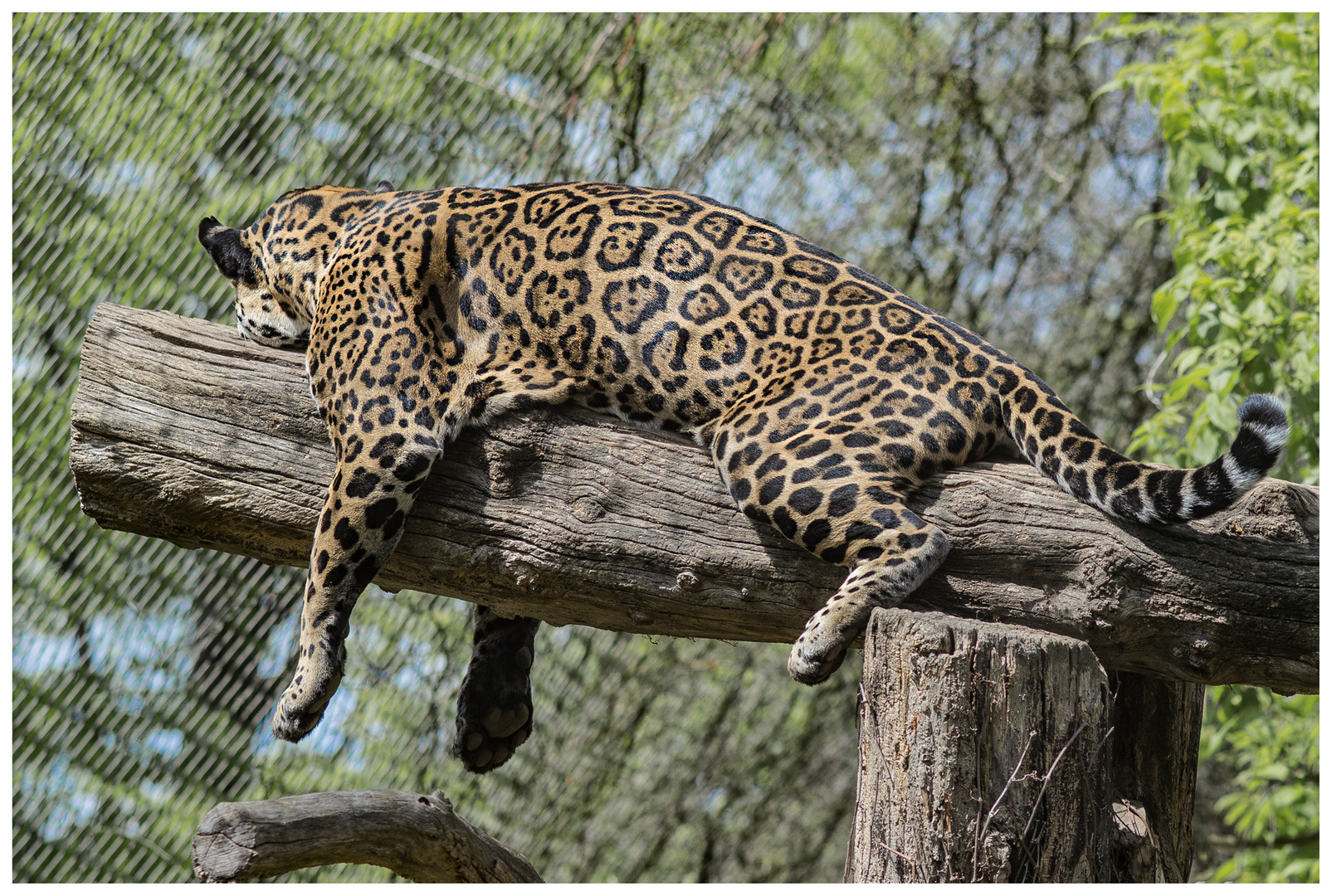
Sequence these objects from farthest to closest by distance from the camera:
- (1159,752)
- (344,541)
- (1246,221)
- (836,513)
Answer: (1246,221), (1159,752), (344,541), (836,513)

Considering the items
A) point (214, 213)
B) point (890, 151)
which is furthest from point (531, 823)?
point (890, 151)

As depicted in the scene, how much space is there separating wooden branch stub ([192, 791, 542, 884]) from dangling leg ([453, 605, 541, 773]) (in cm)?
42

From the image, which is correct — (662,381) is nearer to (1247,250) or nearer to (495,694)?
(495,694)

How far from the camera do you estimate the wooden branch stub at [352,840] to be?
3234 millimetres

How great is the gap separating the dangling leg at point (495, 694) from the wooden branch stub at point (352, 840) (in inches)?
16.7

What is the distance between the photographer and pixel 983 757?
3.00 m

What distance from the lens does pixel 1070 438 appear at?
3.58 meters

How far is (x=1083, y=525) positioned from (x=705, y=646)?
15.7ft

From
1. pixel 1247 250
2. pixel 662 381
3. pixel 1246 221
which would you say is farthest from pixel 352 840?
pixel 1246 221

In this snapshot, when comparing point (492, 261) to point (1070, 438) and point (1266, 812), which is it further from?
point (1266, 812)

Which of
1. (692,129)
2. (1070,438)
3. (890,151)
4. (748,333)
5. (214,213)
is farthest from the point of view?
(890,151)

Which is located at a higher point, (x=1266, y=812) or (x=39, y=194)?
(x=1266, y=812)

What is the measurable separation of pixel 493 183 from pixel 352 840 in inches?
160

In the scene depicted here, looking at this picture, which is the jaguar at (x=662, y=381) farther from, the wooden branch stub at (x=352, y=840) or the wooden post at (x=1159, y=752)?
the wooden post at (x=1159, y=752)
